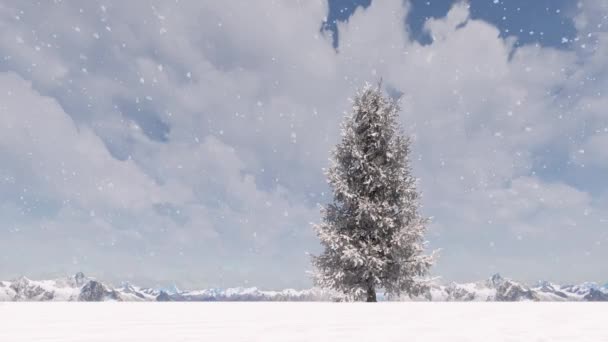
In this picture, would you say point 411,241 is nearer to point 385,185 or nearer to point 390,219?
point 390,219

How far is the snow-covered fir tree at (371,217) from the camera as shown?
1472 centimetres

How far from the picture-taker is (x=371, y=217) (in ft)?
48.5

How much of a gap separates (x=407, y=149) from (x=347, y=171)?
2.85 m

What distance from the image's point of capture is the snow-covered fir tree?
1472 cm
